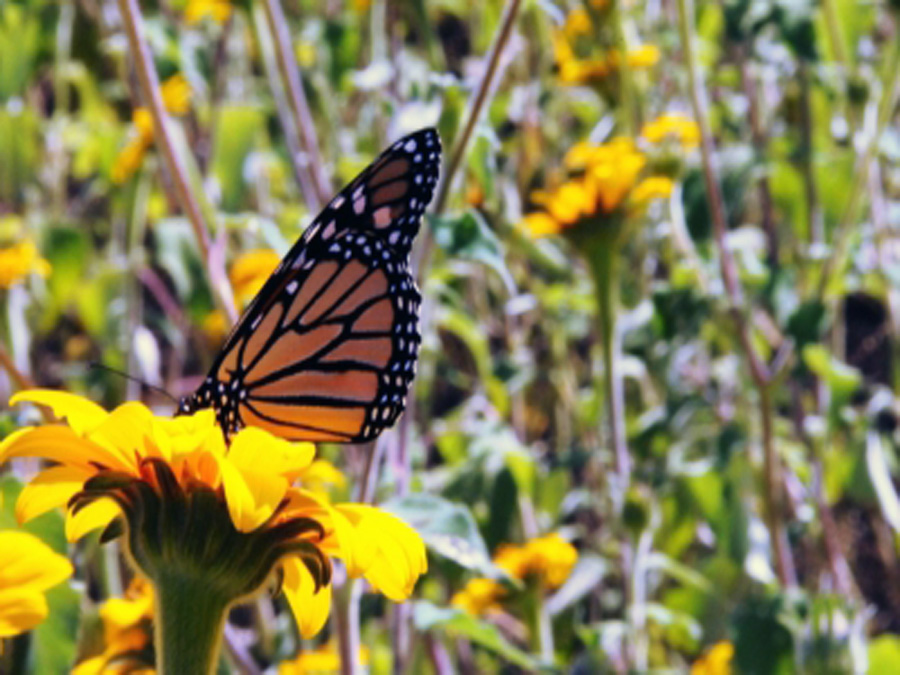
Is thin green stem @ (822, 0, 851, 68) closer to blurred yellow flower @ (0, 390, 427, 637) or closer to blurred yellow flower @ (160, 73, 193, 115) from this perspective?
blurred yellow flower @ (160, 73, 193, 115)

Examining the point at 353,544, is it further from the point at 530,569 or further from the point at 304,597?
the point at 530,569

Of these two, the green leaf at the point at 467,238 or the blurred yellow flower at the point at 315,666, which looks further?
the blurred yellow flower at the point at 315,666

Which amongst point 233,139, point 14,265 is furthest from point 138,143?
point 14,265

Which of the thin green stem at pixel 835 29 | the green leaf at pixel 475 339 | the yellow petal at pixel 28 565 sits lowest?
the yellow petal at pixel 28 565

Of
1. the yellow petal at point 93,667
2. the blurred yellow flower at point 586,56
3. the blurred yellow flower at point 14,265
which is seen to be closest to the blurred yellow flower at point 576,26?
the blurred yellow flower at point 586,56

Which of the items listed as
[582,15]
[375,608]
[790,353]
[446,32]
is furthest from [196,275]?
[446,32]

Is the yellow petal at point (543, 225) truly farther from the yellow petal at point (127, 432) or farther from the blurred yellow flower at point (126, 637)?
the yellow petal at point (127, 432)

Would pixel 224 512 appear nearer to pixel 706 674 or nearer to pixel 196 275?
pixel 706 674

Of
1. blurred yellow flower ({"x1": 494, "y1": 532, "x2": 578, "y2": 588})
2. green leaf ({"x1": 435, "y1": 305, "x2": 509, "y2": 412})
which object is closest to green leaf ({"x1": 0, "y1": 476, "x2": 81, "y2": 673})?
blurred yellow flower ({"x1": 494, "y1": 532, "x2": 578, "y2": 588})
